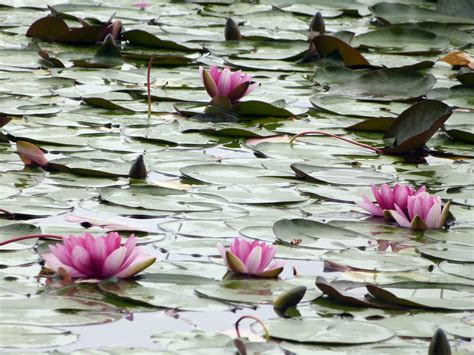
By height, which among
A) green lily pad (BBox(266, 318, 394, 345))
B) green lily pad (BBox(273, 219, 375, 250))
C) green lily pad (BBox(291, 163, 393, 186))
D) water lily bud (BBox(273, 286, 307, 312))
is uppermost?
water lily bud (BBox(273, 286, 307, 312))

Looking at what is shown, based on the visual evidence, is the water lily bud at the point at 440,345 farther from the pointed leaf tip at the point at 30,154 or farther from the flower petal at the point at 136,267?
the pointed leaf tip at the point at 30,154

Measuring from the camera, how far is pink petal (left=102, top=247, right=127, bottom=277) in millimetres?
2283

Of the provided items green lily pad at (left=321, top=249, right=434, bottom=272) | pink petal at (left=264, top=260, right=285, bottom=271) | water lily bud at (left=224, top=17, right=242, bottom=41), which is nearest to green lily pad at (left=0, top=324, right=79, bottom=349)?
pink petal at (left=264, top=260, right=285, bottom=271)

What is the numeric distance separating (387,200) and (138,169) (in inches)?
24.6

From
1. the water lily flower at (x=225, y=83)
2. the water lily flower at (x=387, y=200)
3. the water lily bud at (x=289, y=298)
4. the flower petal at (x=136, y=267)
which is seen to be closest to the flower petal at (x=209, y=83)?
the water lily flower at (x=225, y=83)

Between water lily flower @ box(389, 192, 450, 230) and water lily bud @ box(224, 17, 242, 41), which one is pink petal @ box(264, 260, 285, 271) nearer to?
water lily flower @ box(389, 192, 450, 230)

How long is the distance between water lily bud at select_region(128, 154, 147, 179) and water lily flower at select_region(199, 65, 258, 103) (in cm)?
86

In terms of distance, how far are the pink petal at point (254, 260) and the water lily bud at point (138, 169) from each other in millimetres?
750

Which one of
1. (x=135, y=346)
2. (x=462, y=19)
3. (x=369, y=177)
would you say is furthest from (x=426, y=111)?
(x=462, y=19)

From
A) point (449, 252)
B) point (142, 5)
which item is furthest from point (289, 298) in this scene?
point (142, 5)

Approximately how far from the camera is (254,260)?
7.75 feet

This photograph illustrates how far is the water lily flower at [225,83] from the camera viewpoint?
3.88 m

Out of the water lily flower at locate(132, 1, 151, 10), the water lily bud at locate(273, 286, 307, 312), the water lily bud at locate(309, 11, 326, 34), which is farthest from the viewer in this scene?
the water lily flower at locate(132, 1, 151, 10)

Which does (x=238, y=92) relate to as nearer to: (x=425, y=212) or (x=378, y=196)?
(x=378, y=196)
